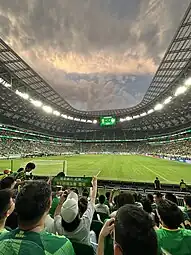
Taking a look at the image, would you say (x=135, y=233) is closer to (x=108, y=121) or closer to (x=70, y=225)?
(x=70, y=225)

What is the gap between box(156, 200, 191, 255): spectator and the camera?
2.37 meters

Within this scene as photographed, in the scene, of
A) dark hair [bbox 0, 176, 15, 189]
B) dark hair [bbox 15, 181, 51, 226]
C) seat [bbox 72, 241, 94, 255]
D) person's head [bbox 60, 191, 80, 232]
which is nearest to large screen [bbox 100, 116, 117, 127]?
dark hair [bbox 0, 176, 15, 189]

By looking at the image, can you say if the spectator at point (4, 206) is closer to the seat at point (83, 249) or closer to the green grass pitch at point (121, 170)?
the seat at point (83, 249)

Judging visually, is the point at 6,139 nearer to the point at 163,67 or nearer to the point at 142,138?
the point at 163,67

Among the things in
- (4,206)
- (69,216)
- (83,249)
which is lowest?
(83,249)

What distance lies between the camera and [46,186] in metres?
2.18

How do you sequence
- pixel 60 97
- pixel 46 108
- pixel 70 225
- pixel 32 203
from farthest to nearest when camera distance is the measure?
pixel 60 97 < pixel 46 108 < pixel 70 225 < pixel 32 203

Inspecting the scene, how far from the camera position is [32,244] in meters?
1.49

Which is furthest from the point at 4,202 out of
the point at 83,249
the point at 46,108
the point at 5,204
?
the point at 46,108

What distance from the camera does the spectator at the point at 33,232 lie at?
145 cm

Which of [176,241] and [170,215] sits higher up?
[170,215]

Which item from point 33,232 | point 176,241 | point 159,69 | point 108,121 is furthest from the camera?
point 108,121

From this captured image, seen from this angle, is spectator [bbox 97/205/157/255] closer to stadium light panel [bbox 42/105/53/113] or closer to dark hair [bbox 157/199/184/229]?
dark hair [bbox 157/199/184/229]

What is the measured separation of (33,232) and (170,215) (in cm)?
223
